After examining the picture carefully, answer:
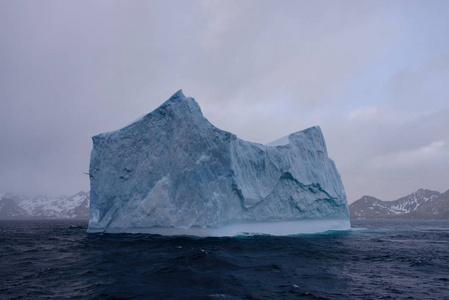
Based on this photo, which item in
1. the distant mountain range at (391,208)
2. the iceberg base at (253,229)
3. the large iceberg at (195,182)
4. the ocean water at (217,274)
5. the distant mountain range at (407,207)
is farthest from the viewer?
the distant mountain range at (391,208)

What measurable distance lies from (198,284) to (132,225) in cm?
1170

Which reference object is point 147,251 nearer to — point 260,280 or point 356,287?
point 260,280

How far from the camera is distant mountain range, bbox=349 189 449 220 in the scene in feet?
449

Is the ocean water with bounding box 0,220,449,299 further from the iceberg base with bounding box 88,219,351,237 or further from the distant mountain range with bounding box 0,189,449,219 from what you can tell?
the distant mountain range with bounding box 0,189,449,219

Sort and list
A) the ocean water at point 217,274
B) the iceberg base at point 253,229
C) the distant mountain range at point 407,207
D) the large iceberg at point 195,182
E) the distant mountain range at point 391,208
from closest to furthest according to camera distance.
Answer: the ocean water at point 217,274
the iceberg base at point 253,229
the large iceberg at point 195,182
the distant mountain range at point 407,207
the distant mountain range at point 391,208

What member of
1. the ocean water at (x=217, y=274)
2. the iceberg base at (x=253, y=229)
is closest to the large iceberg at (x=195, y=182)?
the iceberg base at (x=253, y=229)

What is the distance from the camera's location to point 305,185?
2194 cm

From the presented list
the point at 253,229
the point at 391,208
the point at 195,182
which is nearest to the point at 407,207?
the point at 391,208

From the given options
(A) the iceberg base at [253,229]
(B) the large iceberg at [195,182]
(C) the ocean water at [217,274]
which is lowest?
(C) the ocean water at [217,274]

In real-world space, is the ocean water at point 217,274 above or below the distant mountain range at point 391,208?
below

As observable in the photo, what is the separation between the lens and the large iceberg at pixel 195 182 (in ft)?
56.4

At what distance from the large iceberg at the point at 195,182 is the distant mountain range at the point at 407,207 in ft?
443

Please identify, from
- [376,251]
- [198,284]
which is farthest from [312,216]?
[198,284]

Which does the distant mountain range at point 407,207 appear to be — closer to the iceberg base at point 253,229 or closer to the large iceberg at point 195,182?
the iceberg base at point 253,229
